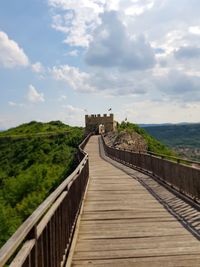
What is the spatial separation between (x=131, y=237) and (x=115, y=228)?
0.85 meters

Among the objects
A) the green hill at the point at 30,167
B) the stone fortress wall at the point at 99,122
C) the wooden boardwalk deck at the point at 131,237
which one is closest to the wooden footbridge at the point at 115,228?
the wooden boardwalk deck at the point at 131,237

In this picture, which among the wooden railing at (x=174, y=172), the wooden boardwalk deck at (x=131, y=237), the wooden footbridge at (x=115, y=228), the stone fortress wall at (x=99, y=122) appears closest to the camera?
the wooden footbridge at (x=115, y=228)

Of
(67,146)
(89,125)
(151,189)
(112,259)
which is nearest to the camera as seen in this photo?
(112,259)

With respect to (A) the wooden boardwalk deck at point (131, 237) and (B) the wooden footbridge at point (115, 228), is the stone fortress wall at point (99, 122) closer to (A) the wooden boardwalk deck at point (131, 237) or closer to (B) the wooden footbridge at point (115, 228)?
(B) the wooden footbridge at point (115, 228)

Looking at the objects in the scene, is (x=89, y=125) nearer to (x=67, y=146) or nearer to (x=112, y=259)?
(x=67, y=146)

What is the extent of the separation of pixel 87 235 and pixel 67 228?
1150mm

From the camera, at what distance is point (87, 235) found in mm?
8430

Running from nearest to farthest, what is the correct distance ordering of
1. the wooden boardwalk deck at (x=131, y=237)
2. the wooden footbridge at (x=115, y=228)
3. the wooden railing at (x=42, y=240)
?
the wooden railing at (x=42, y=240), the wooden footbridge at (x=115, y=228), the wooden boardwalk deck at (x=131, y=237)

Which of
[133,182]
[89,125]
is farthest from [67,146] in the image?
[133,182]

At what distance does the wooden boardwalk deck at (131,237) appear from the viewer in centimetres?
679

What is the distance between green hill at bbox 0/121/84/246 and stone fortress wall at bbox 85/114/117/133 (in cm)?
324

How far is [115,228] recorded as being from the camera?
898 centimetres

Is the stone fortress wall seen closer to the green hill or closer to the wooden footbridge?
the green hill

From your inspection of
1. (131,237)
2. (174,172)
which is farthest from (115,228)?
(174,172)
